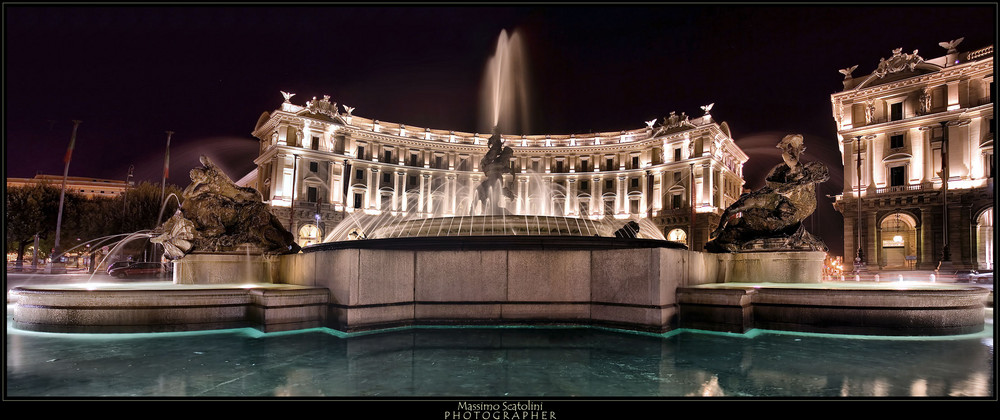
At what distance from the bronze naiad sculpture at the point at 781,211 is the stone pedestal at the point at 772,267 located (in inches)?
5.1

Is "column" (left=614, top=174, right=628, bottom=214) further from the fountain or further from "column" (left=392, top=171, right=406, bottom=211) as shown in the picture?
the fountain

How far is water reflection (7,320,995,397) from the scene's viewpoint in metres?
4.12

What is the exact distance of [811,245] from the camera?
10.4 metres

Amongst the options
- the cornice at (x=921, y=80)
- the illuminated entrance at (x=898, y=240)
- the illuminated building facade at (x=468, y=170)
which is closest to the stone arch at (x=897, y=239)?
the illuminated entrance at (x=898, y=240)

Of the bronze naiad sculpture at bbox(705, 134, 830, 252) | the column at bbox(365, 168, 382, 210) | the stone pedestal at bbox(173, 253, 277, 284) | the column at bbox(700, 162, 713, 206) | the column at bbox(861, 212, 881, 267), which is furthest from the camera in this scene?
the column at bbox(365, 168, 382, 210)

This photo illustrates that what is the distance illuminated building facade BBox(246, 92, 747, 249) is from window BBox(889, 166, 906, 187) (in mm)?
18448

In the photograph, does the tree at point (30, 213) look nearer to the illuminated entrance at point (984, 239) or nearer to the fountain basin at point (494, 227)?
the fountain basin at point (494, 227)

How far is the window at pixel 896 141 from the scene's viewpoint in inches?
1455

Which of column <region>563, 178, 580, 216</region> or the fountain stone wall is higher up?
column <region>563, 178, 580, 216</region>

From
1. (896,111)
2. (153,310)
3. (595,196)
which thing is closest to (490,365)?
(153,310)

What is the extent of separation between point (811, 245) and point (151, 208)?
44.2 meters

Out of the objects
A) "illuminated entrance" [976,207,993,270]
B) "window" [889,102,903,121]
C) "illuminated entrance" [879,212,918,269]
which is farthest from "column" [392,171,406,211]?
"illuminated entrance" [976,207,993,270]
